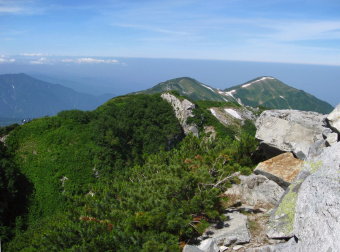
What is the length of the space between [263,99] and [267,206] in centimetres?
18572

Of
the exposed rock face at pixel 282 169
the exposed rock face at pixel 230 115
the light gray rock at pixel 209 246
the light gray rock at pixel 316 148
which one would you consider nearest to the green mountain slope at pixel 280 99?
the exposed rock face at pixel 230 115

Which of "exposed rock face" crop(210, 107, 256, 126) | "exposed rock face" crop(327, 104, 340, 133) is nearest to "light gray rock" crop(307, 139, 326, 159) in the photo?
"exposed rock face" crop(327, 104, 340, 133)

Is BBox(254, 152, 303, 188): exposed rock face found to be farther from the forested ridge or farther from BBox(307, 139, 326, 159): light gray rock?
BBox(307, 139, 326, 159): light gray rock

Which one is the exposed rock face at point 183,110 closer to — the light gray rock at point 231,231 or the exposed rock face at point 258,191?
the exposed rock face at point 258,191

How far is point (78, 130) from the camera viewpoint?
38.2 metres

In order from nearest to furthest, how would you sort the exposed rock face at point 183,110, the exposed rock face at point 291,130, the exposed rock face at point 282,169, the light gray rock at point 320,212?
the light gray rock at point 320,212 → the exposed rock face at point 282,169 → the exposed rock face at point 291,130 → the exposed rock face at point 183,110

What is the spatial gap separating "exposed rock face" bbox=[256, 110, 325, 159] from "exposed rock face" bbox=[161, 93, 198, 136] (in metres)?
26.0

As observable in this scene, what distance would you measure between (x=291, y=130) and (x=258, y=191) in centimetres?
473

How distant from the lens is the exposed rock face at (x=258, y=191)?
45.2ft

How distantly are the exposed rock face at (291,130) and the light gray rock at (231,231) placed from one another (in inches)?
216

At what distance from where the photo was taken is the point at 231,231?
11.1 metres

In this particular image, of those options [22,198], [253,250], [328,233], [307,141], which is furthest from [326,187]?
[22,198]

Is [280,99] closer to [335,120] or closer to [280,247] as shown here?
[335,120]

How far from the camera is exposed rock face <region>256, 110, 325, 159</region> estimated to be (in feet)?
51.8
